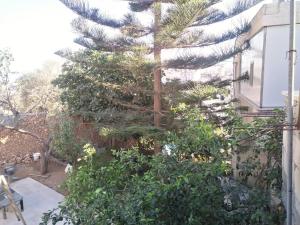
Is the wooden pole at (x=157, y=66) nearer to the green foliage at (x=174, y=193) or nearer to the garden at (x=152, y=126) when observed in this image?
the garden at (x=152, y=126)

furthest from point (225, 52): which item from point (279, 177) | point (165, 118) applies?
point (279, 177)

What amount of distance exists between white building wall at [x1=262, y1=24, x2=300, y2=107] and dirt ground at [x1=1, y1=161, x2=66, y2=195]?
180 inches

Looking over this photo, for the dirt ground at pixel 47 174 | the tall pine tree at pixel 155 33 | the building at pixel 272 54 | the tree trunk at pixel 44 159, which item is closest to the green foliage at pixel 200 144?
the building at pixel 272 54

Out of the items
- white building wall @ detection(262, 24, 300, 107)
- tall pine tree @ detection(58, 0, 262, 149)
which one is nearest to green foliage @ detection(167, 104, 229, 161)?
white building wall @ detection(262, 24, 300, 107)

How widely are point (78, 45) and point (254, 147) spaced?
5.04 m

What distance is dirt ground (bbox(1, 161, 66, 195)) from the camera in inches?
271

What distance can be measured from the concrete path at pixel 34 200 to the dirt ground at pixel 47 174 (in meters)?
0.19

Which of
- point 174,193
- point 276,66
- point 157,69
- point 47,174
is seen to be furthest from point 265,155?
point 47,174

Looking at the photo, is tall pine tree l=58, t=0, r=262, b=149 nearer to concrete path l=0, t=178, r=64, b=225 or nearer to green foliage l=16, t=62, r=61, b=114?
green foliage l=16, t=62, r=61, b=114

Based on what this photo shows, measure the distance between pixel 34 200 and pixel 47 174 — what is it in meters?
1.49

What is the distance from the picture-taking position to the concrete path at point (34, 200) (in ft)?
16.9

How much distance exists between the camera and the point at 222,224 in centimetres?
226

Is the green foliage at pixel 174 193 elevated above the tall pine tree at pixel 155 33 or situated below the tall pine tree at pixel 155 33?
below

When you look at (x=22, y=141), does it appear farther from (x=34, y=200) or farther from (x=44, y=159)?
(x=34, y=200)
